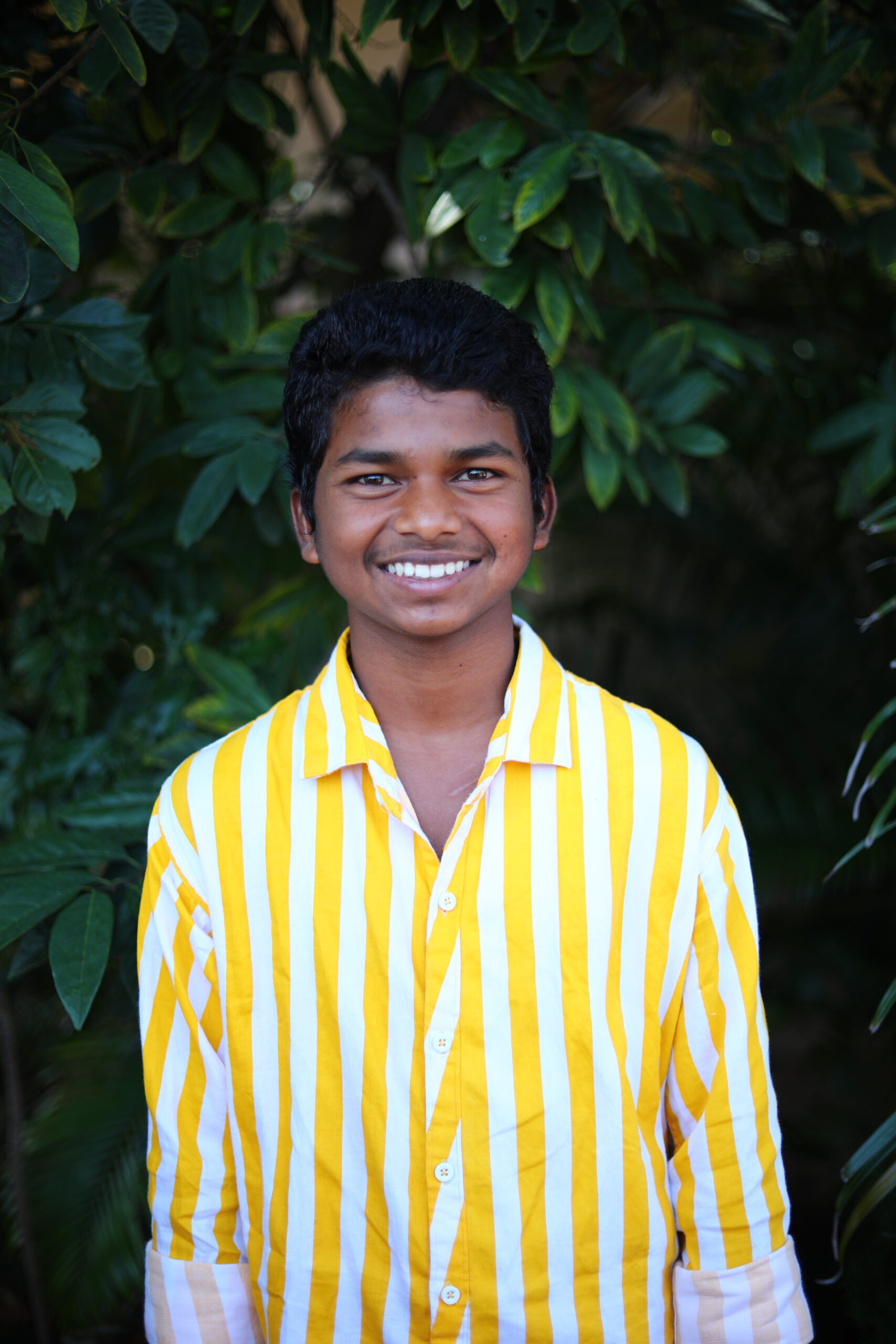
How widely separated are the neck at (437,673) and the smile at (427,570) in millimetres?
80

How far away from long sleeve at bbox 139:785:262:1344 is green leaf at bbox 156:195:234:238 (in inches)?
36.2

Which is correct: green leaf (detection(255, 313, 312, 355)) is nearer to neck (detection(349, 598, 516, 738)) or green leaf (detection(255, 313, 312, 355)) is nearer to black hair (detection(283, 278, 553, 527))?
black hair (detection(283, 278, 553, 527))

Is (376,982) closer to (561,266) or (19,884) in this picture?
(19,884)

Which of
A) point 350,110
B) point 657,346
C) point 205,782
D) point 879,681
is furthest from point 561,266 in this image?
point 879,681

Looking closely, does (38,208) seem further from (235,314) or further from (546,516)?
(546,516)

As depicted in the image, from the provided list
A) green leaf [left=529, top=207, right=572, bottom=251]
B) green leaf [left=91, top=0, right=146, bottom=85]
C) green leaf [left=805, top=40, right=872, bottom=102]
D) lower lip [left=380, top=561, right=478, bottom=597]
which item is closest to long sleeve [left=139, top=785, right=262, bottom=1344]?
lower lip [left=380, top=561, right=478, bottom=597]

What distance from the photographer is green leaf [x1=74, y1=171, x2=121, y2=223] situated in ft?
5.08

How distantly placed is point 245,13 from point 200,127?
7.6 inches

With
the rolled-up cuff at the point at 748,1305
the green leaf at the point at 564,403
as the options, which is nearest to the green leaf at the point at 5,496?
the green leaf at the point at 564,403

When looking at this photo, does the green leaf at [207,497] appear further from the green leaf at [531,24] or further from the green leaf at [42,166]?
the green leaf at [531,24]

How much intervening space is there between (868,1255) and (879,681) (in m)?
1.26

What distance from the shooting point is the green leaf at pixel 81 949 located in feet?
3.87

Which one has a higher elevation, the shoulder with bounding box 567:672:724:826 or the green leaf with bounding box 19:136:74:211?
the green leaf with bounding box 19:136:74:211

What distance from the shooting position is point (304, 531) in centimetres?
131
